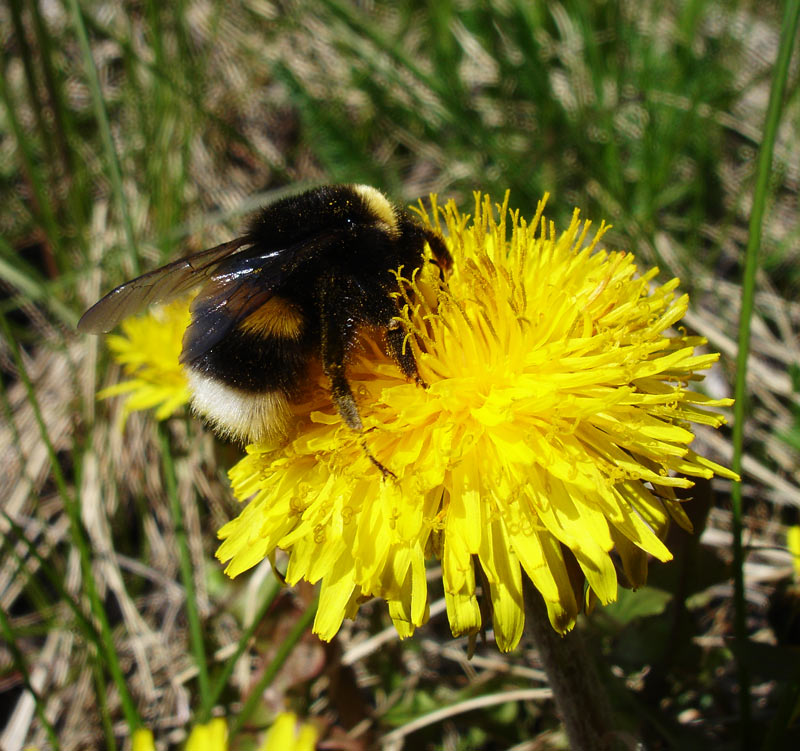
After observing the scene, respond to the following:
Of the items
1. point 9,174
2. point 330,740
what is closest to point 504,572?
point 330,740

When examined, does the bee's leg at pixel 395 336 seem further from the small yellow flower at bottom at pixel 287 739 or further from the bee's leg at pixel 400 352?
the small yellow flower at bottom at pixel 287 739

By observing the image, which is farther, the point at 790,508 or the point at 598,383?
the point at 790,508

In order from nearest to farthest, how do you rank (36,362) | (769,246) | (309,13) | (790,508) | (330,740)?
1. (330,740)
2. (790,508)
3. (769,246)
4. (36,362)
5. (309,13)

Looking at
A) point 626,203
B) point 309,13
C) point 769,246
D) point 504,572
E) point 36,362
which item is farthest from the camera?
point 309,13

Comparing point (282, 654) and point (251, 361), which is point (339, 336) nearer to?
point (251, 361)

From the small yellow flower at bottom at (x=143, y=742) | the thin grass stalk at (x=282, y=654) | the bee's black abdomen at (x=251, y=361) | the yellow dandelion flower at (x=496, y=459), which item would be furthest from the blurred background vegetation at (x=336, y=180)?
the bee's black abdomen at (x=251, y=361)

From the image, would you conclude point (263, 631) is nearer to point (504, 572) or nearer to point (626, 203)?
point (504, 572)

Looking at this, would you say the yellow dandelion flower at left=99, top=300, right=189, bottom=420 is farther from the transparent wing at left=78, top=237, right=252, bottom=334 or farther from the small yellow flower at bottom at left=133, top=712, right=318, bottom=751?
the small yellow flower at bottom at left=133, top=712, right=318, bottom=751
